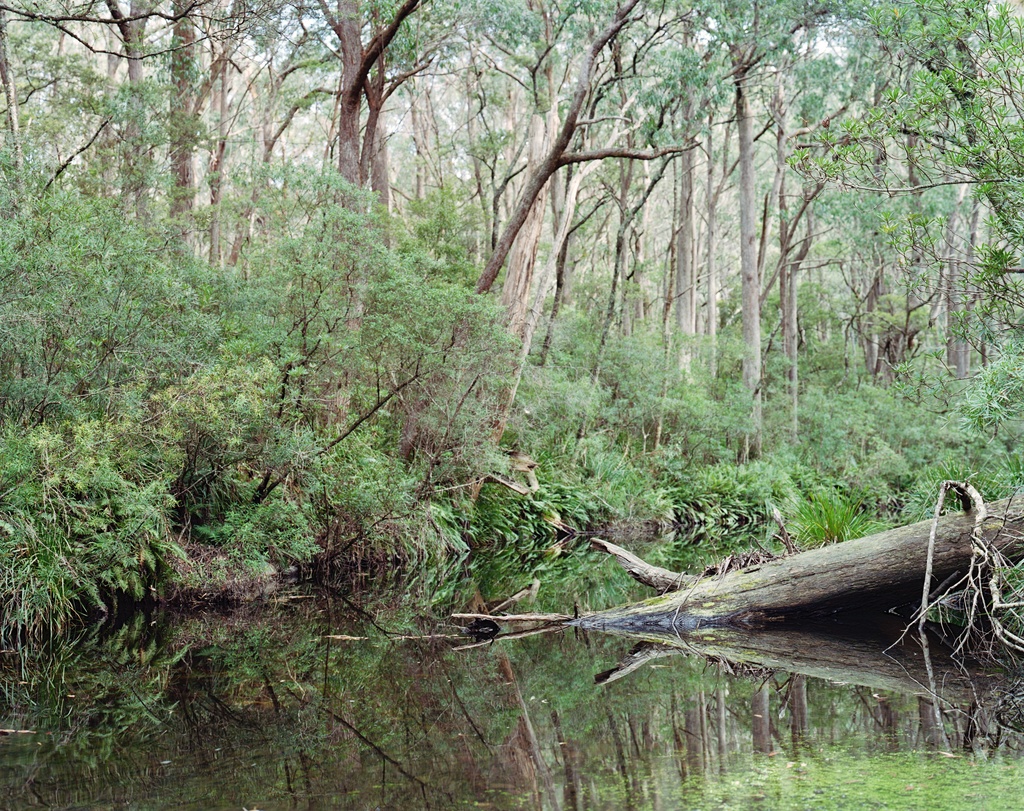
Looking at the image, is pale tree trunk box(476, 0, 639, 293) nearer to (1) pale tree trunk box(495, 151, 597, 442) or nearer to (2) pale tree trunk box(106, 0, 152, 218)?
(1) pale tree trunk box(495, 151, 597, 442)

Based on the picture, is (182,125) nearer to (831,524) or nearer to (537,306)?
(537,306)

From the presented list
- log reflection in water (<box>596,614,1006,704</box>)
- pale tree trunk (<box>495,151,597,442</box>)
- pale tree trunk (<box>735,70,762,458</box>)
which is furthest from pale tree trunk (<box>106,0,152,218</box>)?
pale tree trunk (<box>735,70,762,458</box>)

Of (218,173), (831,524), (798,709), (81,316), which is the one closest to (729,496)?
(831,524)

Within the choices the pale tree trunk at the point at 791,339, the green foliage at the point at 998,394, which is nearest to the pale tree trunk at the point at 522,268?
the green foliage at the point at 998,394

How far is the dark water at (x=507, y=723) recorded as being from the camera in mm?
3713

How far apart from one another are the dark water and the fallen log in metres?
0.26

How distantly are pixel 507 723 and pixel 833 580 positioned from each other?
3137 mm

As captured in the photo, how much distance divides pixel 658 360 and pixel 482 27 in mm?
7058

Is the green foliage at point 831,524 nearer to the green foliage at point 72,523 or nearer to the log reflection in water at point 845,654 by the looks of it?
the log reflection in water at point 845,654

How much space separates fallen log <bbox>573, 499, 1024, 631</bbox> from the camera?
20.9ft

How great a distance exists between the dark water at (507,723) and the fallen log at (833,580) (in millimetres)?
258

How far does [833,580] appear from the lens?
6.84 metres

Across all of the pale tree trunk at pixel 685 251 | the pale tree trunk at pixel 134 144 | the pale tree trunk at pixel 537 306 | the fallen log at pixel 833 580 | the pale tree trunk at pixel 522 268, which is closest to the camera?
the fallen log at pixel 833 580

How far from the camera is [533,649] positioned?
664 centimetres
